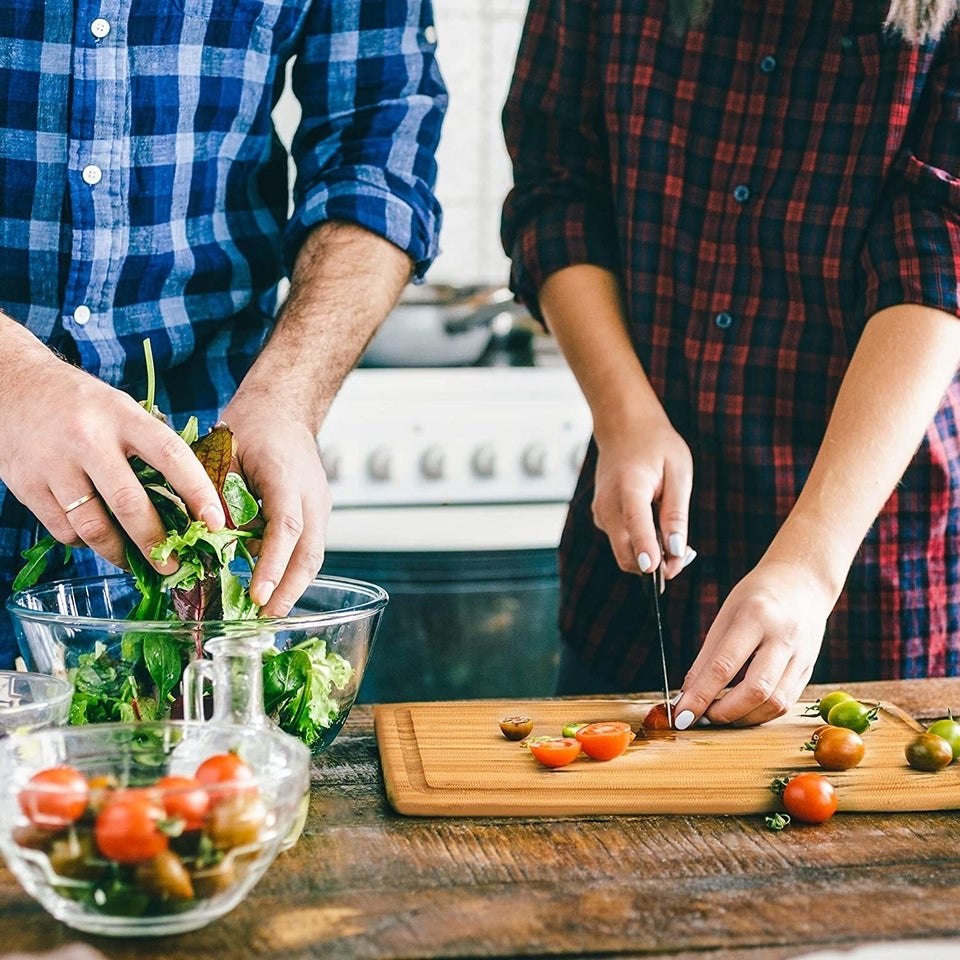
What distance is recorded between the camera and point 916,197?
136 centimetres

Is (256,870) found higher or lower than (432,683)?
higher

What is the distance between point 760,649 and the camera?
3.71 feet

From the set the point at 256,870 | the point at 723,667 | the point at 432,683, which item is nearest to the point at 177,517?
the point at 256,870

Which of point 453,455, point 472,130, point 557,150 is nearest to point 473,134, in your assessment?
point 472,130

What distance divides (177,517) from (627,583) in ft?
2.41

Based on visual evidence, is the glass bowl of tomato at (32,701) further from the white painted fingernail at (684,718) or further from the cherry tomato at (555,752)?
the white painted fingernail at (684,718)

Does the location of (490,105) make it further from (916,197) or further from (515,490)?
(916,197)

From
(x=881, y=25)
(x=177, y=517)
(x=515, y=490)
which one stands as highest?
(x=881, y=25)

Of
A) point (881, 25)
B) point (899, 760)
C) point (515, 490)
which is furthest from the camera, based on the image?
point (515, 490)

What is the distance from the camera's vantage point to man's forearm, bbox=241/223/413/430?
1228mm

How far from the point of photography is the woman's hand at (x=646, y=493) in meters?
1.27

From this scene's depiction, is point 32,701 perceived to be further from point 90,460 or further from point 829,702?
point 829,702

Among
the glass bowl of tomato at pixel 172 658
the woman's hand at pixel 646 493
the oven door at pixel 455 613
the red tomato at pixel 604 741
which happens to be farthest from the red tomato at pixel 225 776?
the oven door at pixel 455 613

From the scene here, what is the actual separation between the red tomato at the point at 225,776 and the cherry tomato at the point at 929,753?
0.59 meters
